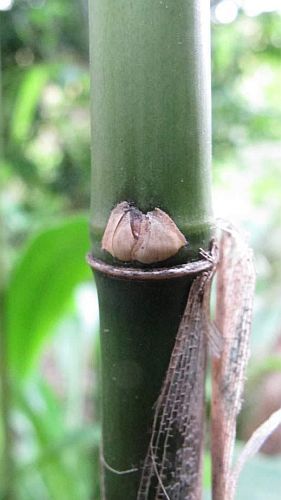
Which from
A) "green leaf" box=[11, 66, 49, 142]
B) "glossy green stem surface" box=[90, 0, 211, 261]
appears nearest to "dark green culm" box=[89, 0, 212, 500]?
"glossy green stem surface" box=[90, 0, 211, 261]

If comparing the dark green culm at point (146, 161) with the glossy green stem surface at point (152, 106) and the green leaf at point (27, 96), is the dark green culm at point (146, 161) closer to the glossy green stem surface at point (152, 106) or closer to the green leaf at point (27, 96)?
the glossy green stem surface at point (152, 106)

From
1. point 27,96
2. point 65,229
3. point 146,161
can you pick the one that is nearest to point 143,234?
point 146,161

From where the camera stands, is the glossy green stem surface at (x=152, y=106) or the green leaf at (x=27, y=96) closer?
the glossy green stem surface at (x=152, y=106)

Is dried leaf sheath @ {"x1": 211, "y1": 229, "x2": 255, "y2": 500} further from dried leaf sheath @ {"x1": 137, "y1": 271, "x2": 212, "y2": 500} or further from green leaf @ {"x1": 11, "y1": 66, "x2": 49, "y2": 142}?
green leaf @ {"x1": 11, "y1": 66, "x2": 49, "y2": 142}

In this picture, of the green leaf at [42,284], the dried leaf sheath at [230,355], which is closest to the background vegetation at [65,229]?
the green leaf at [42,284]

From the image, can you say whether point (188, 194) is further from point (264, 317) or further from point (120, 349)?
point (264, 317)

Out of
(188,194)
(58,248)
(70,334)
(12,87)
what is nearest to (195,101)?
(188,194)
